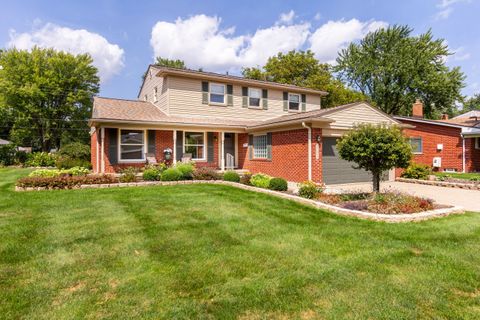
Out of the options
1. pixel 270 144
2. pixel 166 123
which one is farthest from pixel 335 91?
pixel 166 123

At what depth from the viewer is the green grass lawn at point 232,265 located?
2838 millimetres

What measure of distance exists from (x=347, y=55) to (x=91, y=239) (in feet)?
120

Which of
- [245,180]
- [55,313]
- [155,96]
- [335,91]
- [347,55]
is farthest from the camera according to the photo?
[347,55]

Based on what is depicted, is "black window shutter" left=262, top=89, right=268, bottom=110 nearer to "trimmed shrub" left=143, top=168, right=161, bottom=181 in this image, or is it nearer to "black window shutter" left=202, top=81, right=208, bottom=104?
"black window shutter" left=202, top=81, right=208, bottom=104

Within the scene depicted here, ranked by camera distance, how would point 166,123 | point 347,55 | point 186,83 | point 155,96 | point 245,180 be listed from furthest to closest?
point 347,55
point 155,96
point 186,83
point 166,123
point 245,180

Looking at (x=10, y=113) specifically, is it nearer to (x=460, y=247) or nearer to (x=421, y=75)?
(x=460, y=247)

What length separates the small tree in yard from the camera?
7.57 m

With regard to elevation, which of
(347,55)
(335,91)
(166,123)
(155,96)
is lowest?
(166,123)

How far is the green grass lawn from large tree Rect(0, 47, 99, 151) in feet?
99.4

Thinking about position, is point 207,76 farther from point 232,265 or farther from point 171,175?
point 232,265

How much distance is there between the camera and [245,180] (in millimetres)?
11227

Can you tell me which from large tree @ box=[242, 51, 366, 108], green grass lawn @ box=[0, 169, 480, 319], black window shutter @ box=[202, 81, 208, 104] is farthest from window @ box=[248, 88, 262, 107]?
large tree @ box=[242, 51, 366, 108]

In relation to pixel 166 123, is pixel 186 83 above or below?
above

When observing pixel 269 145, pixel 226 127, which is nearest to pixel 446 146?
pixel 269 145
